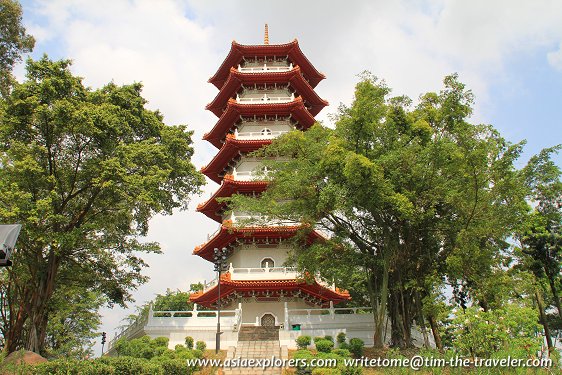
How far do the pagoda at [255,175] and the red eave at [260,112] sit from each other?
6 cm

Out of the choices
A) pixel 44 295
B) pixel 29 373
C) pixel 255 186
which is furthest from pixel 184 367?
pixel 255 186

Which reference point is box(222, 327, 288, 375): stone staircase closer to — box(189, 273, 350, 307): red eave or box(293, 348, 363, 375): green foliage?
box(293, 348, 363, 375): green foliage

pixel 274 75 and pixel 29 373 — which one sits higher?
pixel 274 75

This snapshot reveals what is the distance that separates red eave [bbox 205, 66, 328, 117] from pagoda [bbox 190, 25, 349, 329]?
0.06 m

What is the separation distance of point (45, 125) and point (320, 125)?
1084 cm

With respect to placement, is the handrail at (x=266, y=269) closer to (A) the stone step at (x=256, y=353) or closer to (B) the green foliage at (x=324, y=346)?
(A) the stone step at (x=256, y=353)

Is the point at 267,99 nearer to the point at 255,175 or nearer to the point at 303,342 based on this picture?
the point at 255,175

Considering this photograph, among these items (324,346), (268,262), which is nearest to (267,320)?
(268,262)

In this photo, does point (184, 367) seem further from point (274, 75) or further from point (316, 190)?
point (274, 75)

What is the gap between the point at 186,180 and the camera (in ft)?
71.6

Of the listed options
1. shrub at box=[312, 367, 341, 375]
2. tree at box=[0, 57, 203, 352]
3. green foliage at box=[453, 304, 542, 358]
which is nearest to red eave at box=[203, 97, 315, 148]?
tree at box=[0, 57, 203, 352]

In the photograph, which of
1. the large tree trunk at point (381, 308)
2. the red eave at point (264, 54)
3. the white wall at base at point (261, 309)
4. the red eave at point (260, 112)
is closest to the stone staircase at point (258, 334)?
the white wall at base at point (261, 309)

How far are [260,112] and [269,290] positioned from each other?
10.5m

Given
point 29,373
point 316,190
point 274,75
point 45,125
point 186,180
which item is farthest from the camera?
point 274,75
